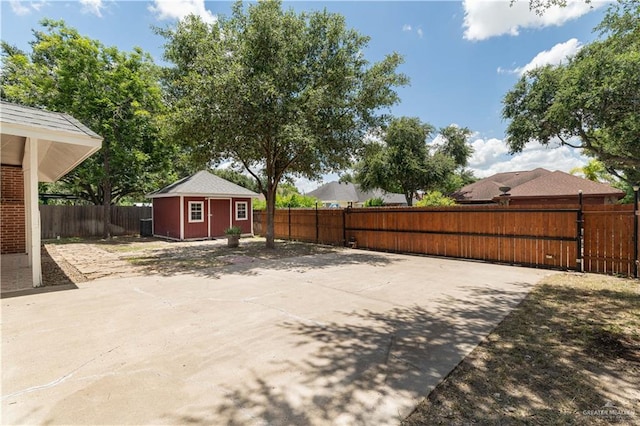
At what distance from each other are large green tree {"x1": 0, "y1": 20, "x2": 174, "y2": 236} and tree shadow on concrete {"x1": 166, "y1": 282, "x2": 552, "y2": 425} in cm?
1410

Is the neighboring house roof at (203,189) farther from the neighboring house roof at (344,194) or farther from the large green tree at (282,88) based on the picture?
the neighboring house roof at (344,194)

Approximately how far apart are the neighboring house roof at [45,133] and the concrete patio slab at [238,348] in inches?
110

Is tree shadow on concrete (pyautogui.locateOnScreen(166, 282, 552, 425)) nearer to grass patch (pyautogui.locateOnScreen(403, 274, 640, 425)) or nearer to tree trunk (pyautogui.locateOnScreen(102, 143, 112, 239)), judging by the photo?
grass patch (pyautogui.locateOnScreen(403, 274, 640, 425))

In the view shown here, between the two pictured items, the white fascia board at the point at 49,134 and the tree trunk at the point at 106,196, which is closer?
the white fascia board at the point at 49,134

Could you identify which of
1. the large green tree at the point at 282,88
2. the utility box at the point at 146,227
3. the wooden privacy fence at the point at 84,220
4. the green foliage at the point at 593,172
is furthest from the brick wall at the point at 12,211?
the green foliage at the point at 593,172

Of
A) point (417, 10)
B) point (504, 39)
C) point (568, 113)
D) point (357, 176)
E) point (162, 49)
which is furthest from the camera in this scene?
point (357, 176)

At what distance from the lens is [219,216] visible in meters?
17.1

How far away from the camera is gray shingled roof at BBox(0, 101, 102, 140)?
523cm

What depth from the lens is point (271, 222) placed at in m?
12.3

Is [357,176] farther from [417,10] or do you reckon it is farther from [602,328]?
[602,328]

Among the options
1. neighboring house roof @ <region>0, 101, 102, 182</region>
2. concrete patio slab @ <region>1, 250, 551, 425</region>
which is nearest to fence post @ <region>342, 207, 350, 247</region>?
concrete patio slab @ <region>1, 250, 551, 425</region>

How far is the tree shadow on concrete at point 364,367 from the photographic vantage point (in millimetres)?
2289

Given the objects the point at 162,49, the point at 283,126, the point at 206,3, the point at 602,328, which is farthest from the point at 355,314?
the point at 162,49

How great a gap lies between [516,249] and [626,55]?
616 cm
